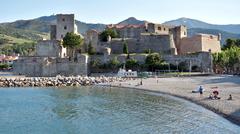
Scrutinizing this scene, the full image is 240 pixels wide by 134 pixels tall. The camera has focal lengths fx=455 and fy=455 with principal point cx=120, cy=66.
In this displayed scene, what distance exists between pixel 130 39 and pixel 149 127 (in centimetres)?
5382

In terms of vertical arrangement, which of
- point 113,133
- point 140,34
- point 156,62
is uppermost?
point 140,34

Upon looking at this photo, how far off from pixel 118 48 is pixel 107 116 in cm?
4902

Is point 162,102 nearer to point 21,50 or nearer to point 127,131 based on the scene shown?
point 127,131

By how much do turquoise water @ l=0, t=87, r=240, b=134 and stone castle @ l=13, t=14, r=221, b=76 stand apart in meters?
30.2

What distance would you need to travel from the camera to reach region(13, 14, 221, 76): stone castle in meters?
73.4

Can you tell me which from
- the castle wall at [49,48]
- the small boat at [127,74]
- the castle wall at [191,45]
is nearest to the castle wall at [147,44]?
the castle wall at [191,45]

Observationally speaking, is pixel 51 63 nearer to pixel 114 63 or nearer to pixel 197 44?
pixel 114 63

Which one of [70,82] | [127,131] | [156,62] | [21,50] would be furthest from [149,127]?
[21,50]

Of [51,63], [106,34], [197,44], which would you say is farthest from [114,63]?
[197,44]

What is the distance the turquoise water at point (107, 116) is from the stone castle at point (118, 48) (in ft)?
99.0

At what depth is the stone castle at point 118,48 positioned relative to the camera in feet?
241

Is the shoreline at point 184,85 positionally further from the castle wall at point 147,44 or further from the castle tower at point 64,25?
the castle tower at point 64,25

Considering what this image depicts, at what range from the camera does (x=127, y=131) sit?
2423 cm

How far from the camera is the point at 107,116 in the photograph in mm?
29969
